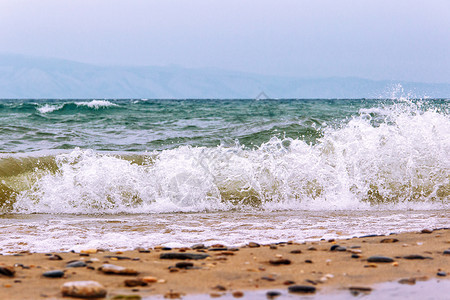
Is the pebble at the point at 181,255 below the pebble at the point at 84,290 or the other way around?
below

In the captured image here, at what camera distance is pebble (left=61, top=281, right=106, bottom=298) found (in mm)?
2232

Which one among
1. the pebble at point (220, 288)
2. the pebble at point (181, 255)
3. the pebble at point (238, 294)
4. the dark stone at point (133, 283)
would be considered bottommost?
the pebble at point (181, 255)

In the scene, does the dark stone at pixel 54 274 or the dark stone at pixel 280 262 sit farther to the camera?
the dark stone at pixel 280 262

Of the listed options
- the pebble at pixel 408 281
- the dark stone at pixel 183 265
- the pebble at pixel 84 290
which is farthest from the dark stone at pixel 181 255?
the pebble at pixel 408 281

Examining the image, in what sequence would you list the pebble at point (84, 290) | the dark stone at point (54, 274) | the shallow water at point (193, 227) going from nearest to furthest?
1. the pebble at point (84, 290)
2. the dark stone at point (54, 274)
3. the shallow water at point (193, 227)

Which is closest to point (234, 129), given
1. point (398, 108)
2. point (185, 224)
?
point (398, 108)

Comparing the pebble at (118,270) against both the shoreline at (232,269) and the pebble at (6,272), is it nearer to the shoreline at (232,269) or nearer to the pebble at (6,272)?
the shoreline at (232,269)

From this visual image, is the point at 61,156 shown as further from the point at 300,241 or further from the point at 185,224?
the point at 300,241

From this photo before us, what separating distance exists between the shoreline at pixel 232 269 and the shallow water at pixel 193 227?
68 cm

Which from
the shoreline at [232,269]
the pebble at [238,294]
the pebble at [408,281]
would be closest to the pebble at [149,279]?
the shoreline at [232,269]

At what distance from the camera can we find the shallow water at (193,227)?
13.8 ft

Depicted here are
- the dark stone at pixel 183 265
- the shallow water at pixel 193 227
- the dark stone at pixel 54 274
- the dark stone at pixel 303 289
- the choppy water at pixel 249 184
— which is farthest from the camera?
the choppy water at pixel 249 184

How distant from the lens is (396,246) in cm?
342

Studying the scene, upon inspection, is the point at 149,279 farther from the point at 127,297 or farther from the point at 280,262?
the point at 280,262
